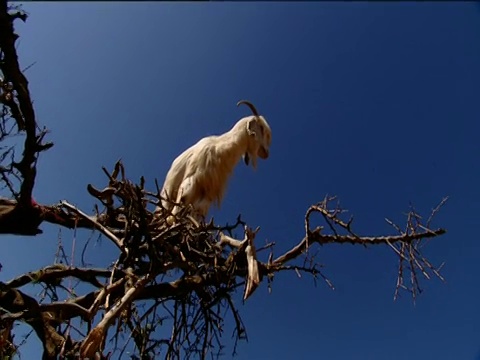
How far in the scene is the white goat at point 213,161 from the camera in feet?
13.9

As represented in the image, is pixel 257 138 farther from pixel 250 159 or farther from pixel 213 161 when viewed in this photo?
pixel 213 161

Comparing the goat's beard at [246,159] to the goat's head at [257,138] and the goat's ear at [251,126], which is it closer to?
the goat's head at [257,138]

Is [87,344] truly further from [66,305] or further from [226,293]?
[226,293]

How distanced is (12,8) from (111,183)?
40.5 inches

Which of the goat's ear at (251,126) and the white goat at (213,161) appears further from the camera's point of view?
the goat's ear at (251,126)

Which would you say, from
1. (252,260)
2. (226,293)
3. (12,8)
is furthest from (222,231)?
(12,8)

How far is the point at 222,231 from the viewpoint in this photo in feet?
9.54

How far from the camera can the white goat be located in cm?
425

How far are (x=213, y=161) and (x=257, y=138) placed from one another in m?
0.60

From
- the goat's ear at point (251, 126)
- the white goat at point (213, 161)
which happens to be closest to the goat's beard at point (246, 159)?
the white goat at point (213, 161)

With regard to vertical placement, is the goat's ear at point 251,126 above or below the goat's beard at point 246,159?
above

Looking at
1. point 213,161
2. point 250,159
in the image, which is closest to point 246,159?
point 250,159

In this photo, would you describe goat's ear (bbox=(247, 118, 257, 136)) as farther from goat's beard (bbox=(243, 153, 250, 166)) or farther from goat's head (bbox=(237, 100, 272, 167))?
goat's beard (bbox=(243, 153, 250, 166))

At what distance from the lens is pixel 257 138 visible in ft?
15.6
